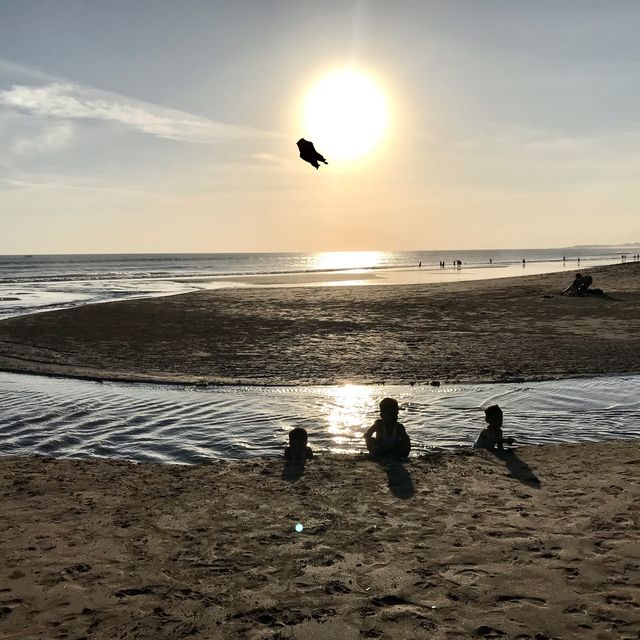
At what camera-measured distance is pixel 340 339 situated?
2178 cm

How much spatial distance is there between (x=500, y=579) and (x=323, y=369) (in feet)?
37.9

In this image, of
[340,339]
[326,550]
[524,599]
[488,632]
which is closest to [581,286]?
[340,339]

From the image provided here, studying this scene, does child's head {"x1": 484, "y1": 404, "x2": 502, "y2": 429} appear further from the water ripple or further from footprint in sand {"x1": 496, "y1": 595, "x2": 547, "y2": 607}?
footprint in sand {"x1": 496, "y1": 595, "x2": 547, "y2": 607}

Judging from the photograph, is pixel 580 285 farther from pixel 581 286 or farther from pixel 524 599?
pixel 524 599

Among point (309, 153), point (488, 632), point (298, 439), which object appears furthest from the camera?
point (298, 439)

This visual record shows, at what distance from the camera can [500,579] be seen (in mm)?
5164

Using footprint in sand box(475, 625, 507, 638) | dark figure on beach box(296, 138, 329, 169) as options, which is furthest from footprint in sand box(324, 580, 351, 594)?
dark figure on beach box(296, 138, 329, 169)

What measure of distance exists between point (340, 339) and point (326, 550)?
1605cm

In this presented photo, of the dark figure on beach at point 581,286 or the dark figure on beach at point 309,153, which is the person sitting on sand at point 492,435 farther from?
the dark figure on beach at point 581,286

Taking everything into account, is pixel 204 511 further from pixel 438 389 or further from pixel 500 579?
pixel 438 389

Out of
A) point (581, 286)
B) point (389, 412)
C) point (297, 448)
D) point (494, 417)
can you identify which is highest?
point (581, 286)

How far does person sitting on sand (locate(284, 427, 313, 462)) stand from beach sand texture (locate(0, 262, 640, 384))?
6403 mm

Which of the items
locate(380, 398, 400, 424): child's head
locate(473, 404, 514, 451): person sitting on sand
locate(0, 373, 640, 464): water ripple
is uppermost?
locate(380, 398, 400, 424): child's head

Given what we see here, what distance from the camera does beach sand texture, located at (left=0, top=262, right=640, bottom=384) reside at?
53.4 feet
